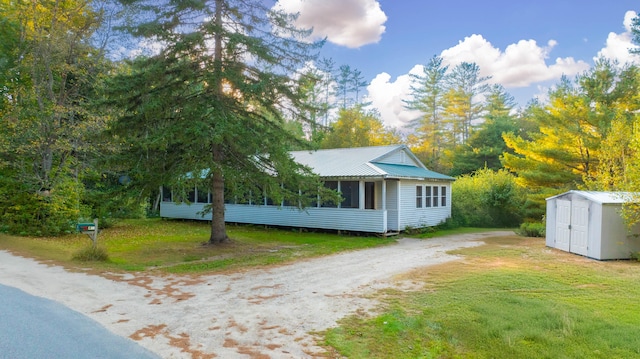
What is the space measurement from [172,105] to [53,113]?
6546 mm

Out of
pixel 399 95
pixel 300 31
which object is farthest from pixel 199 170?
pixel 399 95

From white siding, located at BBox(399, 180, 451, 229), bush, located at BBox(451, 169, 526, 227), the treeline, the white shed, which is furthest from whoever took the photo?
bush, located at BBox(451, 169, 526, 227)

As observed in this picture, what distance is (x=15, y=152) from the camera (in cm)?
1472

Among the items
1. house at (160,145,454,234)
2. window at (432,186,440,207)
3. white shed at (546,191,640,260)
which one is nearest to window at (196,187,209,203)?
house at (160,145,454,234)

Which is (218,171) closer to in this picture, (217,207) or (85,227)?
(217,207)

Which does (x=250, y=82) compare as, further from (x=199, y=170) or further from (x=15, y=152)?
(x=15, y=152)

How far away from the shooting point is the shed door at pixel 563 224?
12.1 m

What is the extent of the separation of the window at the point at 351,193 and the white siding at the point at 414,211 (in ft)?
6.12

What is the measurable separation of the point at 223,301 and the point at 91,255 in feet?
17.4

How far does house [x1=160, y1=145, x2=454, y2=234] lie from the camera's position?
52.4 ft

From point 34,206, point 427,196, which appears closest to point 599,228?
point 427,196

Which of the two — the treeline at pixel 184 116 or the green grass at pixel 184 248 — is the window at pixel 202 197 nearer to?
the green grass at pixel 184 248

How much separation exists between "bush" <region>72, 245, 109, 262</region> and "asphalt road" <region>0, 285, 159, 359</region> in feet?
13.0

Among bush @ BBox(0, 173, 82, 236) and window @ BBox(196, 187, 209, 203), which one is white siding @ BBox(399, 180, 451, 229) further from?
bush @ BBox(0, 173, 82, 236)
